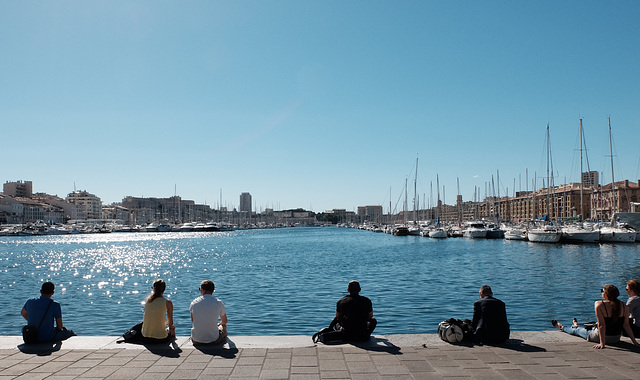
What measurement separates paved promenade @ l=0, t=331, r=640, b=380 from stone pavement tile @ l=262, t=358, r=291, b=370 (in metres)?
0.02

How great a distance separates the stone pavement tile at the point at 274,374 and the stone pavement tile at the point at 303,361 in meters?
0.31

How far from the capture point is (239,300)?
22.6 metres

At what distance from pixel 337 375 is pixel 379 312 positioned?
1215cm

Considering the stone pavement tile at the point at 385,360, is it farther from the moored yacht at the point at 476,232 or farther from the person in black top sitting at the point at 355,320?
the moored yacht at the point at 476,232

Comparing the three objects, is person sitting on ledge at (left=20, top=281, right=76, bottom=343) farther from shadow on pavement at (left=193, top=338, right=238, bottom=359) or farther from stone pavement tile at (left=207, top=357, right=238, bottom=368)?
stone pavement tile at (left=207, top=357, right=238, bottom=368)

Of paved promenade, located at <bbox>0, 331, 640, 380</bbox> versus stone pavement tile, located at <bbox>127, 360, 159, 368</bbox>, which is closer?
paved promenade, located at <bbox>0, 331, 640, 380</bbox>

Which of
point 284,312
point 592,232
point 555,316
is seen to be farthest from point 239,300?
point 592,232

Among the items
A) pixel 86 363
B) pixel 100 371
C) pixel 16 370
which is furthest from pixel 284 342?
pixel 16 370

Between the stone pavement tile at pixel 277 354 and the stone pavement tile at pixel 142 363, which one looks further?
the stone pavement tile at pixel 277 354

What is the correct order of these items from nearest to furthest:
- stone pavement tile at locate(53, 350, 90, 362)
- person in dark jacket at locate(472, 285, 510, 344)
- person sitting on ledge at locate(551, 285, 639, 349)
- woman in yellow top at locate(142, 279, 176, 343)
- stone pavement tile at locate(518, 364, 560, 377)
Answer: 1. stone pavement tile at locate(518, 364, 560, 377)
2. stone pavement tile at locate(53, 350, 90, 362)
3. person sitting on ledge at locate(551, 285, 639, 349)
4. person in dark jacket at locate(472, 285, 510, 344)
5. woman in yellow top at locate(142, 279, 176, 343)

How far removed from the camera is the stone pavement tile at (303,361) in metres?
7.64

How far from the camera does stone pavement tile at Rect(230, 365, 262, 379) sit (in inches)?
281

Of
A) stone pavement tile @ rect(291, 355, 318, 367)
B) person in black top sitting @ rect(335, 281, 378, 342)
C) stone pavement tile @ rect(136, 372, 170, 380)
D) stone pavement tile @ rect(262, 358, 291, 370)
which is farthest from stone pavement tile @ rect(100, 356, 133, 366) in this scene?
person in black top sitting @ rect(335, 281, 378, 342)

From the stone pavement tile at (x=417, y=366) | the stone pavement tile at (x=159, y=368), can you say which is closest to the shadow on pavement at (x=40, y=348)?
the stone pavement tile at (x=159, y=368)
